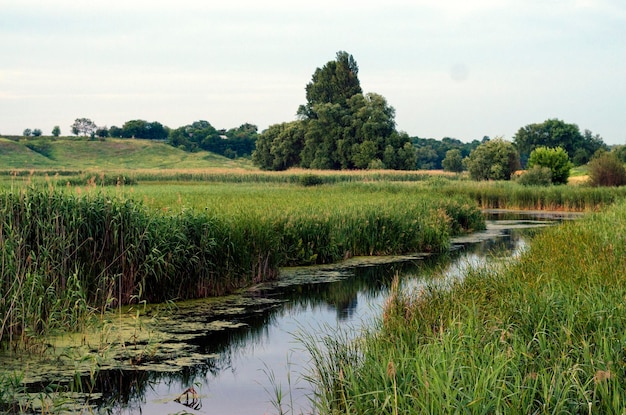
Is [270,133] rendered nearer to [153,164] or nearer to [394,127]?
[394,127]

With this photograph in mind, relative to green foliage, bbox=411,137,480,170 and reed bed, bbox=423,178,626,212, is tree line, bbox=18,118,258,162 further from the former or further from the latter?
reed bed, bbox=423,178,626,212

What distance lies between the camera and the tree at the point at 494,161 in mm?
55156

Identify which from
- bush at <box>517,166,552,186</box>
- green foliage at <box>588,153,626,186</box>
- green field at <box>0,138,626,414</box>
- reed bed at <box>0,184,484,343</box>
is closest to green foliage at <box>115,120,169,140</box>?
bush at <box>517,166,552,186</box>

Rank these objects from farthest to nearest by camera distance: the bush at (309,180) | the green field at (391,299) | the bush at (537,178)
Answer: the bush at (309,180) < the bush at (537,178) < the green field at (391,299)

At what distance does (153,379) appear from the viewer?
29.3 ft

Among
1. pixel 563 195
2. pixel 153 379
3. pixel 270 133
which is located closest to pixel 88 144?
pixel 270 133

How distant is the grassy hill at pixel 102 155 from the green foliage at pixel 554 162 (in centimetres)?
5873

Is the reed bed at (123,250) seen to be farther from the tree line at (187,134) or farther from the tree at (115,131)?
the tree at (115,131)

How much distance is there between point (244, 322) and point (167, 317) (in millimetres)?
1259

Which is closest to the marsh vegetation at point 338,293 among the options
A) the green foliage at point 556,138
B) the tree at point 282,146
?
the tree at point 282,146

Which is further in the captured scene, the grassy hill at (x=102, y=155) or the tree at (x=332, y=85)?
the grassy hill at (x=102, y=155)

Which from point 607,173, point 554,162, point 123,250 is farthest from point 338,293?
point 554,162

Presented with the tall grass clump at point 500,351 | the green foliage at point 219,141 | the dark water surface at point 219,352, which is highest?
the green foliage at point 219,141

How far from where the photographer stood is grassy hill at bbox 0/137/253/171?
104500 mm
